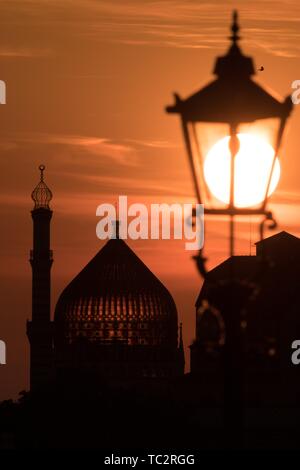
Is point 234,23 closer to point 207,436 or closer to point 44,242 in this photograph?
point 207,436

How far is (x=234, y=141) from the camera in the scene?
12.9m

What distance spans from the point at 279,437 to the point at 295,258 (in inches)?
1883

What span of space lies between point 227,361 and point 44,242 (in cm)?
18596

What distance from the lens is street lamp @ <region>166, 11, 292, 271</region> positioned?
42.1 feet

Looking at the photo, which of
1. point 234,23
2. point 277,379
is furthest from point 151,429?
point 234,23

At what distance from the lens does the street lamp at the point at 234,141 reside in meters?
12.8

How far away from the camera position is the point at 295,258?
151375 mm

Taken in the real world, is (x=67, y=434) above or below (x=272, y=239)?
below
